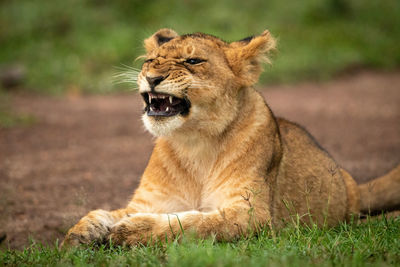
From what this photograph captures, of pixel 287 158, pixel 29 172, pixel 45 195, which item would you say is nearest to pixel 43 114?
pixel 29 172

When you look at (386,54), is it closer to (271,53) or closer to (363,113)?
(363,113)

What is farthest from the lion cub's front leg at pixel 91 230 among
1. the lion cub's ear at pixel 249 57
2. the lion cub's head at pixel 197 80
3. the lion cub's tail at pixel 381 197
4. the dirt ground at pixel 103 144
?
the lion cub's tail at pixel 381 197

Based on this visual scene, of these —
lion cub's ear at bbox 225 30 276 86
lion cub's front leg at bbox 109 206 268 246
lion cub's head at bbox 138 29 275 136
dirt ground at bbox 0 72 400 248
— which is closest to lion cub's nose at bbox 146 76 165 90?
lion cub's head at bbox 138 29 275 136

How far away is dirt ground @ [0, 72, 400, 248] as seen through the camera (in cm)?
530

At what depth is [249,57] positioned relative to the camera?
156 inches

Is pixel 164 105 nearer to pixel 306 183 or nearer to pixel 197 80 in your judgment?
pixel 197 80

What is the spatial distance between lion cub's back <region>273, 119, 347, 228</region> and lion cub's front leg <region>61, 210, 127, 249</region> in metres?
1.17

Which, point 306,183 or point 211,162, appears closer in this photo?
point 211,162

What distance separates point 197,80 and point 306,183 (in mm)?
1227

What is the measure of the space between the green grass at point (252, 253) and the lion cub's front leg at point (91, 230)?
70 millimetres

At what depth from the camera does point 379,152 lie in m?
7.74

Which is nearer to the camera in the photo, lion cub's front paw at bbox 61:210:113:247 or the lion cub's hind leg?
lion cub's front paw at bbox 61:210:113:247

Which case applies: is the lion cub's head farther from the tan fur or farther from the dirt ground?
the dirt ground

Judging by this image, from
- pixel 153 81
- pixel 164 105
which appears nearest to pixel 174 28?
pixel 164 105
